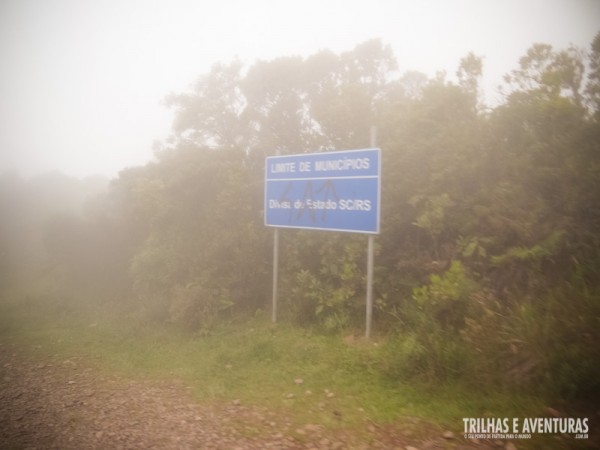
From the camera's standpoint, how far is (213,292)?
8906 millimetres

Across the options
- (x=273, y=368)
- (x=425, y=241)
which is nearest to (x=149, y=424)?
(x=273, y=368)

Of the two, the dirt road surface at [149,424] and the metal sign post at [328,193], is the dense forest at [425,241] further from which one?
the dirt road surface at [149,424]

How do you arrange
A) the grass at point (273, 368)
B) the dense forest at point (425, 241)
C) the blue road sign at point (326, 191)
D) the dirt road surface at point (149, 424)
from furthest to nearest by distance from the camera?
the blue road sign at point (326, 191) → the dense forest at point (425, 241) → the grass at point (273, 368) → the dirt road surface at point (149, 424)

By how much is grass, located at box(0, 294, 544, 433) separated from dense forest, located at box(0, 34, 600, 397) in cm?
36

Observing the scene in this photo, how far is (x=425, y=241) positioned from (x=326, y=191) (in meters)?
2.46

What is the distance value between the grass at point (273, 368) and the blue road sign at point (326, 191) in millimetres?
2439

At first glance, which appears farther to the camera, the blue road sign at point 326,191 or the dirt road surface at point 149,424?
the blue road sign at point 326,191

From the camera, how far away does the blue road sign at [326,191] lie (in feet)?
21.2

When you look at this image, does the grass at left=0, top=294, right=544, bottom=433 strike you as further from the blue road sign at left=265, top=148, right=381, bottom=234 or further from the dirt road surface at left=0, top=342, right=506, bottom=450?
the blue road sign at left=265, top=148, right=381, bottom=234

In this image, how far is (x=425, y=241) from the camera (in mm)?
7258

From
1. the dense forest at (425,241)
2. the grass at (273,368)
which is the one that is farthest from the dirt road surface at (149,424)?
the dense forest at (425,241)

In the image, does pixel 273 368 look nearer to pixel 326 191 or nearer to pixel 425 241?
pixel 326 191

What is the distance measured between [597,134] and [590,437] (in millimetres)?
5536

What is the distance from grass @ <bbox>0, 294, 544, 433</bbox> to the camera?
426cm
